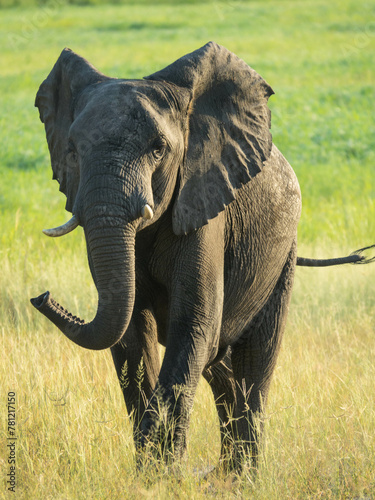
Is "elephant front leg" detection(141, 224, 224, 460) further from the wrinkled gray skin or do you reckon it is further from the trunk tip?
the trunk tip

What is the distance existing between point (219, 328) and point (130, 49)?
1273 inches

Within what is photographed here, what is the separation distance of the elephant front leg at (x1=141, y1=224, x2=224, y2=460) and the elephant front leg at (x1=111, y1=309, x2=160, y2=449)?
25cm

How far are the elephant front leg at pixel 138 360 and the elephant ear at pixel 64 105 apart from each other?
27.2 inches

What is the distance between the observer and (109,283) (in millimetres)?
3525

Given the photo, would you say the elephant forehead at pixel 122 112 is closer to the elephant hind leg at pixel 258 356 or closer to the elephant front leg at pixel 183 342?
the elephant front leg at pixel 183 342

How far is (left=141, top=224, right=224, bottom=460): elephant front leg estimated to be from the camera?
3896 millimetres

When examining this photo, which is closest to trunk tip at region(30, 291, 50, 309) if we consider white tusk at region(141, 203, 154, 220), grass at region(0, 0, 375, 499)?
white tusk at region(141, 203, 154, 220)

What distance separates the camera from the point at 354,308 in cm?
795

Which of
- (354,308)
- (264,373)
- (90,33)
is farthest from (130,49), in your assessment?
(264,373)

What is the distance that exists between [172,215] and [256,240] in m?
0.80

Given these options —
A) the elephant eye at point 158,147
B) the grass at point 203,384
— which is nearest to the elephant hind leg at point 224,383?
the grass at point 203,384

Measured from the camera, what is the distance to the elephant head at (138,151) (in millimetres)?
3488

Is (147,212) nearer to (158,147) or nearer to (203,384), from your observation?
(158,147)

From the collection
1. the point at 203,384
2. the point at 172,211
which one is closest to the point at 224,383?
the point at 203,384
